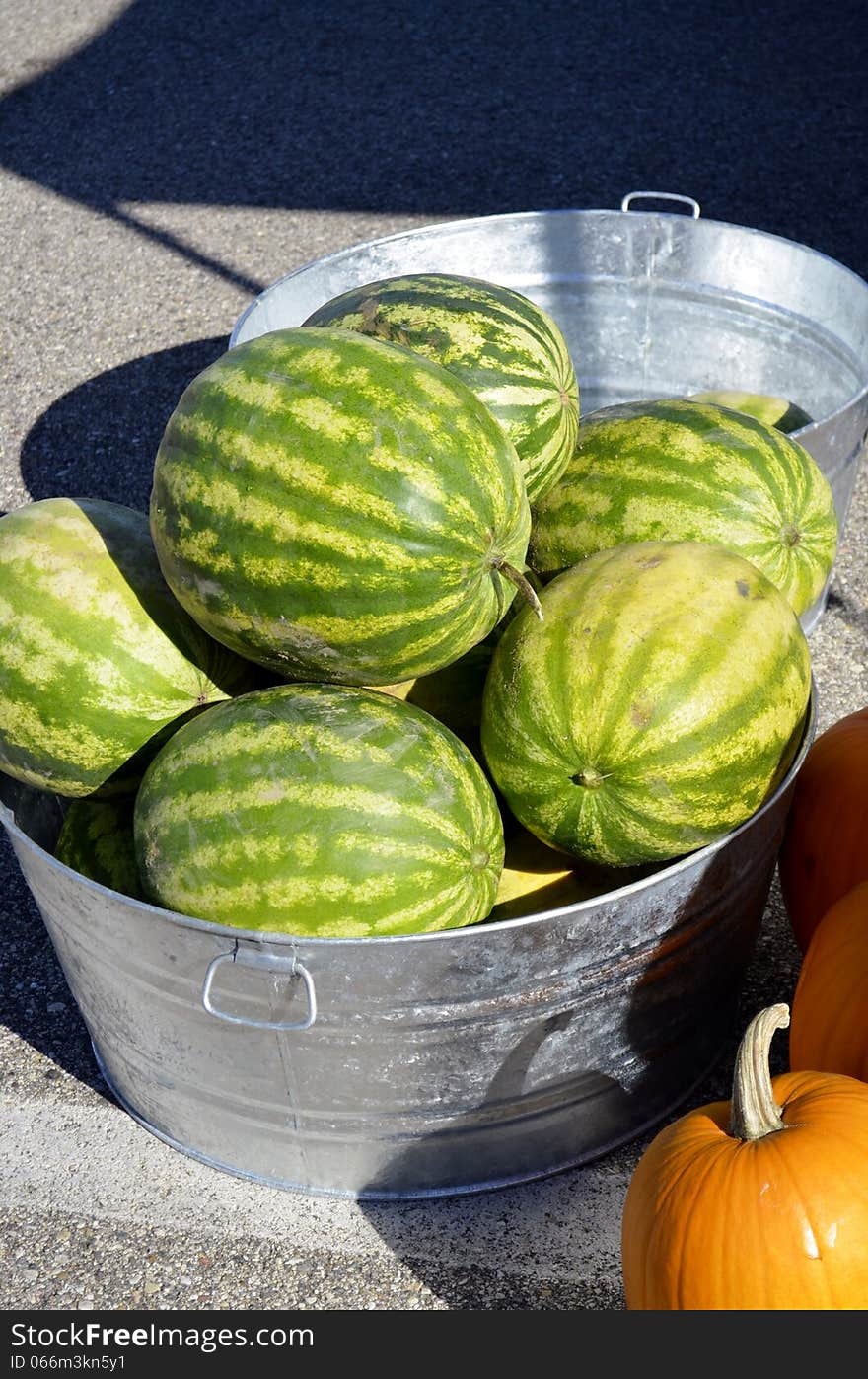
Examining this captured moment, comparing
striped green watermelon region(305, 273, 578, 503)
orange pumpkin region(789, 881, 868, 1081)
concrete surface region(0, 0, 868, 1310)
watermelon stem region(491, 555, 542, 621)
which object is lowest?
concrete surface region(0, 0, 868, 1310)

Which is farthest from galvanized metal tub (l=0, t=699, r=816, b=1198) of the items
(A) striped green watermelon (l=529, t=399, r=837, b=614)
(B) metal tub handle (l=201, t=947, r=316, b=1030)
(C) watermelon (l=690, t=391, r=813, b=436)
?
(C) watermelon (l=690, t=391, r=813, b=436)

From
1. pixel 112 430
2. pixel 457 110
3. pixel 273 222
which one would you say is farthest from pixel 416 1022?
pixel 457 110

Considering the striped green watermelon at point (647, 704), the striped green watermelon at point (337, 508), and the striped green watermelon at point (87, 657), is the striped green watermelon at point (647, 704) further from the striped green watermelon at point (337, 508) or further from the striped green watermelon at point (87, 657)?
the striped green watermelon at point (87, 657)

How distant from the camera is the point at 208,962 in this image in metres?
1.92

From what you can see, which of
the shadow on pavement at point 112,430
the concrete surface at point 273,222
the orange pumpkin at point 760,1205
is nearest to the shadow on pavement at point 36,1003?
the concrete surface at point 273,222

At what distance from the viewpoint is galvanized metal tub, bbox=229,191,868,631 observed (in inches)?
141

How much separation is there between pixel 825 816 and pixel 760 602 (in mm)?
650

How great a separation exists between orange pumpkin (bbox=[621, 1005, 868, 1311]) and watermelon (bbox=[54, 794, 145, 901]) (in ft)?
3.08

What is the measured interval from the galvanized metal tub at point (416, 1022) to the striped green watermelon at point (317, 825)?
5 centimetres

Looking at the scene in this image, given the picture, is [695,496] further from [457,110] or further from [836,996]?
[457,110]

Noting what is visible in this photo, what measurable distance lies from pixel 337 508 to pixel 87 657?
485 millimetres

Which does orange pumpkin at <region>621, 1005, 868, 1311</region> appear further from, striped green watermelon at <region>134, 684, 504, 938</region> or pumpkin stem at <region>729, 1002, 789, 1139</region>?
striped green watermelon at <region>134, 684, 504, 938</region>

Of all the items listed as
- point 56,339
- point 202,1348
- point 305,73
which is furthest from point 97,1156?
point 305,73

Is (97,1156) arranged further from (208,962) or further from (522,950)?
(522,950)
